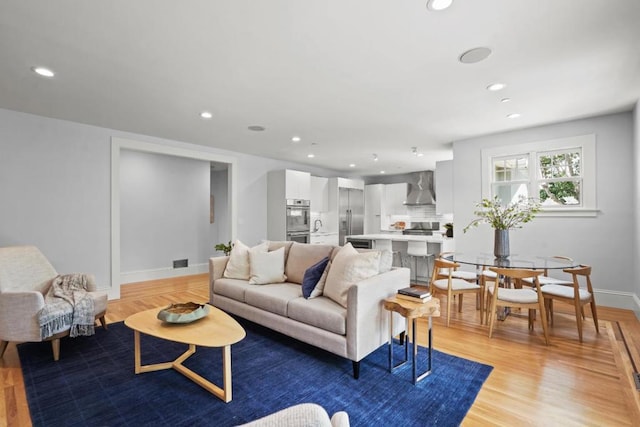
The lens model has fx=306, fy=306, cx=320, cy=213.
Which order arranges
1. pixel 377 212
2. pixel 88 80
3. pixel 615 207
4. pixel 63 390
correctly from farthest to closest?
1. pixel 377 212
2. pixel 615 207
3. pixel 88 80
4. pixel 63 390

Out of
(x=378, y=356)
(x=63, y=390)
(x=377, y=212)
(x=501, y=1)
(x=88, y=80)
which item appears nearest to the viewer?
(x=501, y=1)

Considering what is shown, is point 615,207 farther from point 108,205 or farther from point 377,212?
point 108,205

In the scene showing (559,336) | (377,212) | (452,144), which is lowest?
(559,336)

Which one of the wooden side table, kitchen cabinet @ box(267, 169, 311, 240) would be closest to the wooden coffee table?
the wooden side table

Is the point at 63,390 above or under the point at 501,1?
under

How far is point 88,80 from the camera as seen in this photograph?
2977mm

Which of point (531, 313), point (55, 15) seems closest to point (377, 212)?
point (531, 313)

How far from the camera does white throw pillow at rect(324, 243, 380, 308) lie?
102 inches

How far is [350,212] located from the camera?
843 cm

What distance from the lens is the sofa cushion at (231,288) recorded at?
3.34 meters

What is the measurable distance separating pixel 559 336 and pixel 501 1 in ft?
10.4

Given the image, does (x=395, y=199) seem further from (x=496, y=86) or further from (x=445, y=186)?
(x=496, y=86)

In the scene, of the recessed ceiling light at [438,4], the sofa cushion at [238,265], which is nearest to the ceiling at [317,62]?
the recessed ceiling light at [438,4]

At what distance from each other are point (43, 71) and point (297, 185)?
4596 millimetres
